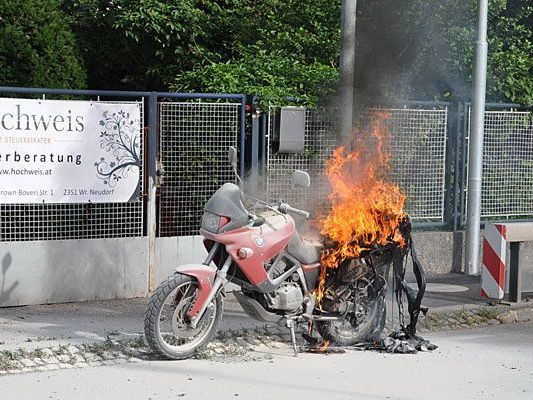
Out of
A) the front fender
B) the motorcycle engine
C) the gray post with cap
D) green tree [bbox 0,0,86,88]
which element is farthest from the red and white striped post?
green tree [bbox 0,0,86,88]

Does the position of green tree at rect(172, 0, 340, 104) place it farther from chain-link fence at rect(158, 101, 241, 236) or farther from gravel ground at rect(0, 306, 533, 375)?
gravel ground at rect(0, 306, 533, 375)

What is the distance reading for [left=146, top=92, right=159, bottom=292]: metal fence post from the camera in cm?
1168

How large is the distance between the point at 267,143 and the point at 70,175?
2364 mm

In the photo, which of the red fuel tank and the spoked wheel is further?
the red fuel tank

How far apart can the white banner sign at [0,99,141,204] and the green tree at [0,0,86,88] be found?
110 centimetres

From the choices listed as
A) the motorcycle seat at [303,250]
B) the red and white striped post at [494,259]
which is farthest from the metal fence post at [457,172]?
the motorcycle seat at [303,250]

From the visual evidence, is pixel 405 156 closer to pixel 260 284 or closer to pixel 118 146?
pixel 118 146

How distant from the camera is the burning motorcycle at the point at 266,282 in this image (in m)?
8.66

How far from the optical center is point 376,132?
462 inches

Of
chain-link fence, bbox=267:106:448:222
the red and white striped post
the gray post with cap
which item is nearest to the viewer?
the red and white striped post

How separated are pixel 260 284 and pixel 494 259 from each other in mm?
3609

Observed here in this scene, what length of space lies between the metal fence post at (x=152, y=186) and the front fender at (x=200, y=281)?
305cm

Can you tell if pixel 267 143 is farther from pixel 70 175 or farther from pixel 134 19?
pixel 134 19

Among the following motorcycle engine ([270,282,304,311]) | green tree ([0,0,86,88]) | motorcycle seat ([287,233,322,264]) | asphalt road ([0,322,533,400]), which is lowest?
asphalt road ([0,322,533,400])
